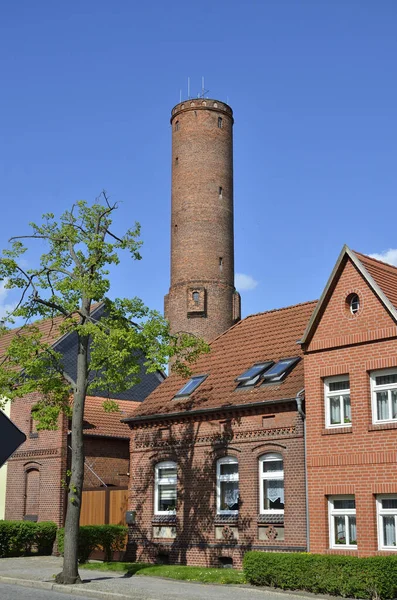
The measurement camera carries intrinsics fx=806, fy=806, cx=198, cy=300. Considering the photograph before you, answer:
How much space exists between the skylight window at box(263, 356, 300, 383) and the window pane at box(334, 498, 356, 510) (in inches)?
182

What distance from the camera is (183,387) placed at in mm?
28688

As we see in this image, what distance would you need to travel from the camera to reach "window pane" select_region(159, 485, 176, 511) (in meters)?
26.7

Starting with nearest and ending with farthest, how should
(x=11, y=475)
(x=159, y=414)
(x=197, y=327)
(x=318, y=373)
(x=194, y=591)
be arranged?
(x=194, y=591), (x=318, y=373), (x=159, y=414), (x=11, y=475), (x=197, y=327)

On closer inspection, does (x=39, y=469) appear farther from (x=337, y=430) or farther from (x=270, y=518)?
(x=337, y=430)

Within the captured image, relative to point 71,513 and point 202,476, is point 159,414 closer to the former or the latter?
point 202,476

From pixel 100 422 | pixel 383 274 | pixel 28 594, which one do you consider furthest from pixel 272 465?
pixel 100 422

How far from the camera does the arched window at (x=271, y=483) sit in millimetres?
23438

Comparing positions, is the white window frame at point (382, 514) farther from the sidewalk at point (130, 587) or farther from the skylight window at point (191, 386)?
the skylight window at point (191, 386)

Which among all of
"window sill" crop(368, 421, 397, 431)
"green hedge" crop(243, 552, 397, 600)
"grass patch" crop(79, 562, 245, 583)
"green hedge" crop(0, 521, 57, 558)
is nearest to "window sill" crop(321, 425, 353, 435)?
"window sill" crop(368, 421, 397, 431)

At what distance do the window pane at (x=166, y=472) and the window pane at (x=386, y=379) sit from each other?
898 cm

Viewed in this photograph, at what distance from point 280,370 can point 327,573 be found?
795 cm

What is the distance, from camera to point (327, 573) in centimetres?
1791

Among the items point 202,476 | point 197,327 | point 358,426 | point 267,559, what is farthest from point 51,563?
point 197,327

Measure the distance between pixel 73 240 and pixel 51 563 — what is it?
36.7 feet
